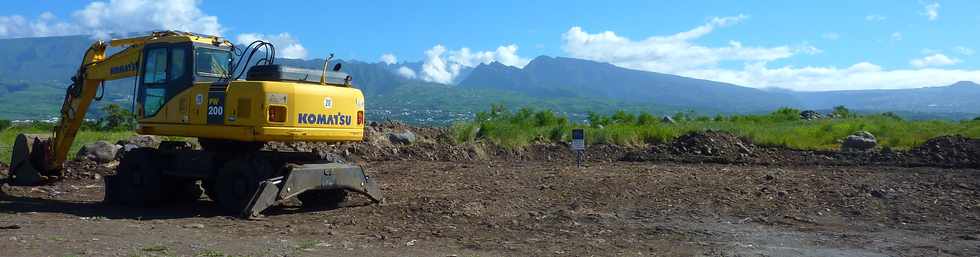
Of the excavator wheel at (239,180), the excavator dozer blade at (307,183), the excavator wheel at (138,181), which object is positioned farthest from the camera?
the excavator wheel at (138,181)

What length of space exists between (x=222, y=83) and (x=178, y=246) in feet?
10.8

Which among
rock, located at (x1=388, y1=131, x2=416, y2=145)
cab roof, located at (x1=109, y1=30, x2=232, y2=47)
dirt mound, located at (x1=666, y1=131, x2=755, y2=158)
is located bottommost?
rock, located at (x1=388, y1=131, x2=416, y2=145)

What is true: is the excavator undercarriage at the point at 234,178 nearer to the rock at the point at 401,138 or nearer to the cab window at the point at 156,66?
the cab window at the point at 156,66

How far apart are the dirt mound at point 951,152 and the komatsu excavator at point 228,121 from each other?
13.5 meters

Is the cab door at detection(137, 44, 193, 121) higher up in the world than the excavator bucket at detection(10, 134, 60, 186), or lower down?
higher up

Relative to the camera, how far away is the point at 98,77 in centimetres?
1427

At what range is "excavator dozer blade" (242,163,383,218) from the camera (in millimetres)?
11633

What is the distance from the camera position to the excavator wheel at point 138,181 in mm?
13344

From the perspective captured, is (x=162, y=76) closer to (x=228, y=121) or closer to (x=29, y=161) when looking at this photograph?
(x=228, y=121)

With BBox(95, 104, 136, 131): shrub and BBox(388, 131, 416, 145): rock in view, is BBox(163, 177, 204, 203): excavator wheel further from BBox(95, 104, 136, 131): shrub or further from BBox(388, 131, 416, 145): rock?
BBox(95, 104, 136, 131): shrub

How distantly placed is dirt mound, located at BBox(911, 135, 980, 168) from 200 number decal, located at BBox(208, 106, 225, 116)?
15369mm

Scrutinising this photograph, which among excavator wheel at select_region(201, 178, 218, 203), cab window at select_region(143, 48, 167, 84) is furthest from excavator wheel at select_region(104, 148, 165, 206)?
cab window at select_region(143, 48, 167, 84)

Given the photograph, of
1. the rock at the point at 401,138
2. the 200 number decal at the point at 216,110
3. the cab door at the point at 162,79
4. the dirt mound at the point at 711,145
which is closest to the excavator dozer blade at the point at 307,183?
the 200 number decal at the point at 216,110

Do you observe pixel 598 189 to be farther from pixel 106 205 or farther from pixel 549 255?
pixel 106 205
